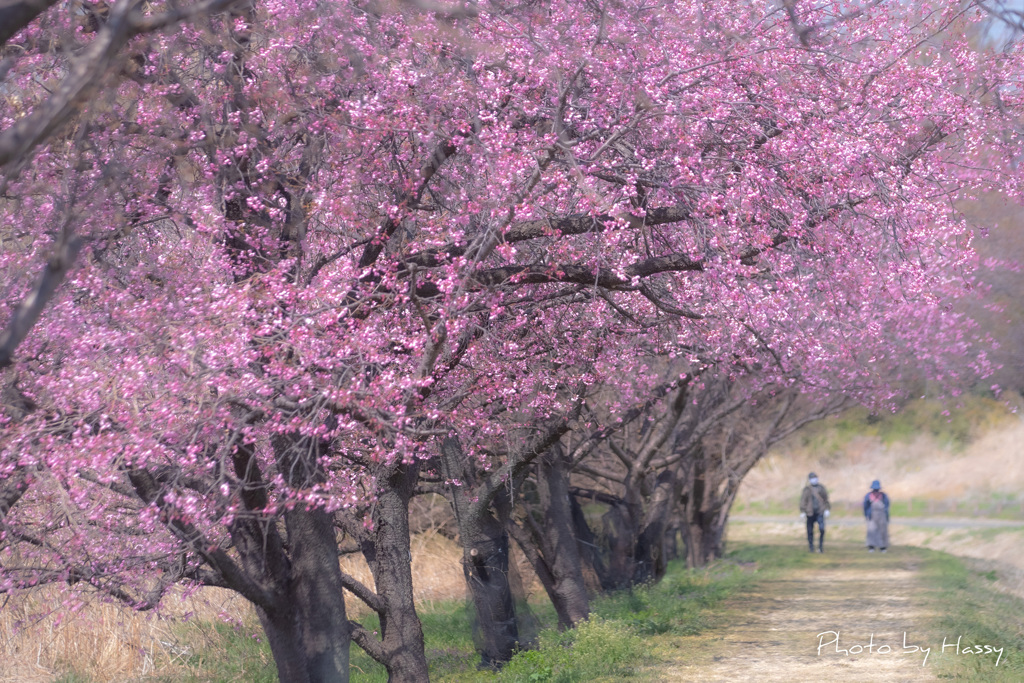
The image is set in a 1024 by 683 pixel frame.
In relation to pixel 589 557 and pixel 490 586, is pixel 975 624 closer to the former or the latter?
pixel 490 586

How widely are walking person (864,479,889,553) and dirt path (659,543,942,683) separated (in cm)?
450

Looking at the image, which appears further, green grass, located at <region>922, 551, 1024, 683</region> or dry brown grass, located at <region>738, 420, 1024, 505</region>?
dry brown grass, located at <region>738, 420, 1024, 505</region>

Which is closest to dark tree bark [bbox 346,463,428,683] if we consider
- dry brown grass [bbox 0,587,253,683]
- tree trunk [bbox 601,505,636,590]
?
dry brown grass [bbox 0,587,253,683]

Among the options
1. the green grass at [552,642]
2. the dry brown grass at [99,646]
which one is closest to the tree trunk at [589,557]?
the green grass at [552,642]

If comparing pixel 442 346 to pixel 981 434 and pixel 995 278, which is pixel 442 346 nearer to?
pixel 995 278

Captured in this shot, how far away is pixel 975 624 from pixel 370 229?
9055 millimetres

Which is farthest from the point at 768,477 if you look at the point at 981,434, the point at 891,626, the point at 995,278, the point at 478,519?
the point at 478,519

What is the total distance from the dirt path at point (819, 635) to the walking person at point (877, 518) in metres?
4.50

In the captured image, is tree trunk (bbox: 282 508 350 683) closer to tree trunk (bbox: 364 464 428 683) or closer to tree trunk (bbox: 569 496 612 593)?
tree trunk (bbox: 364 464 428 683)

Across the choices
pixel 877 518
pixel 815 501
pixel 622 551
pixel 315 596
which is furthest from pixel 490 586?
pixel 815 501

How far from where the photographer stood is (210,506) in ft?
24.6

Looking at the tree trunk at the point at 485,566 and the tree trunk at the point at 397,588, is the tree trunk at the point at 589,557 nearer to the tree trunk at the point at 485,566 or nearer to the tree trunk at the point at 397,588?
the tree trunk at the point at 485,566

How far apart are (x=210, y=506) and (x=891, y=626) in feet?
33.4

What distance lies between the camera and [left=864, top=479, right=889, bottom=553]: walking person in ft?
88.4
